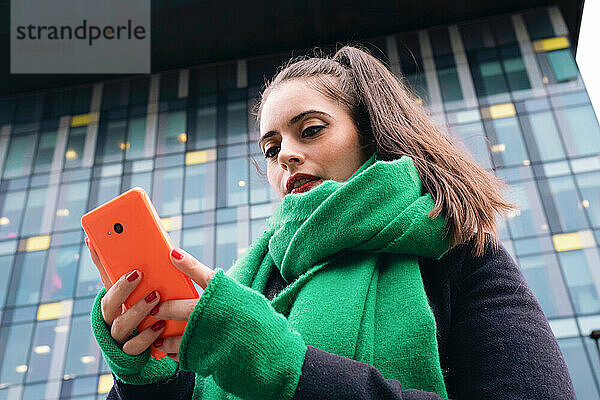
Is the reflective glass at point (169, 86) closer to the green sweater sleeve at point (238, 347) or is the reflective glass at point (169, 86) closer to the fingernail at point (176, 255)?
the fingernail at point (176, 255)

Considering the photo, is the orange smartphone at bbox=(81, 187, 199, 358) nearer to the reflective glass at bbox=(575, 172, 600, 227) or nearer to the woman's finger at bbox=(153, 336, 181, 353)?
the woman's finger at bbox=(153, 336, 181, 353)

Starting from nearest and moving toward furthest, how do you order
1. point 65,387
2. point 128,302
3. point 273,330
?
point 273,330, point 128,302, point 65,387

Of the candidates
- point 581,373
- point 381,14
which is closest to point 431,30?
point 381,14

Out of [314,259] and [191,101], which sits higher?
[191,101]

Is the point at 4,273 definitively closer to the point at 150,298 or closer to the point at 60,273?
the point at 60,273

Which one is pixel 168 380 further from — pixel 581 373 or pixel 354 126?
pixel 581 373

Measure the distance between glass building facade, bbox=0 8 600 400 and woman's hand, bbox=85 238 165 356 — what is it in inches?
612

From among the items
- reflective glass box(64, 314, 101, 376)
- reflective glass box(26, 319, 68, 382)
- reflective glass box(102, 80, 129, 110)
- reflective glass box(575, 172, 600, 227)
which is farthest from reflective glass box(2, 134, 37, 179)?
reflective glass box(575, 172, 600, 227)

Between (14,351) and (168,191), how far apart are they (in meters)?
6.66

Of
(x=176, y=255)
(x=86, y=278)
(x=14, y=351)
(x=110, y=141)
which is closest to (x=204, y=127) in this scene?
(x=110, y=141)

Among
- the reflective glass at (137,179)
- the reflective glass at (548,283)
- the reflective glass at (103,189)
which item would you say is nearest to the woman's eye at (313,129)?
the reflective glass at (548,283)

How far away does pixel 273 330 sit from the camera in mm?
1224

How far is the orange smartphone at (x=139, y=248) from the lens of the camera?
138 centimetres

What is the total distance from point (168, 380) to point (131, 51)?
2290 centimetres
